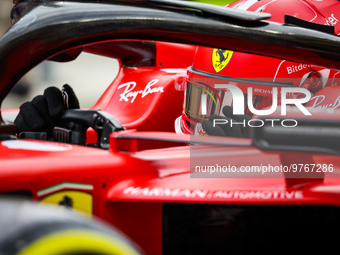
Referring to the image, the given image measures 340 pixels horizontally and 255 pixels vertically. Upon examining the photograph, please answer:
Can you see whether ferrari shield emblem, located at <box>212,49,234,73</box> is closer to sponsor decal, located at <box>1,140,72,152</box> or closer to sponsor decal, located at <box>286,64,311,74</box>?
sponsor decal, located at <box>286,64,311,74</box>

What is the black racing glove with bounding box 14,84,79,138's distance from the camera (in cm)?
139

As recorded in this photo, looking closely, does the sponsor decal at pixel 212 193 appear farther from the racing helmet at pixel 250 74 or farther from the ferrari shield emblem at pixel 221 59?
the ferrari shield emblem at pixel 221 59

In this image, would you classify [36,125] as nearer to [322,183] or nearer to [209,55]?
[209,55]

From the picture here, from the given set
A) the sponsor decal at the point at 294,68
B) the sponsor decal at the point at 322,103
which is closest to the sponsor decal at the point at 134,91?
the sponsor decal at the point at 294,68

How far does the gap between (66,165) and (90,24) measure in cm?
28

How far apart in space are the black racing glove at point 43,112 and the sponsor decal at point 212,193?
72cm

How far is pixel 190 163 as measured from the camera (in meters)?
0.88

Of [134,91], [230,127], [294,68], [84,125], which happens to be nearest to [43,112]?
[84,125]

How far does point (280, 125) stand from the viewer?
77cm

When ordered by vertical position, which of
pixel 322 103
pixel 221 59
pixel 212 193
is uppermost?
pixel 221 59

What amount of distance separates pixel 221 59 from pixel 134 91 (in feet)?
1.55

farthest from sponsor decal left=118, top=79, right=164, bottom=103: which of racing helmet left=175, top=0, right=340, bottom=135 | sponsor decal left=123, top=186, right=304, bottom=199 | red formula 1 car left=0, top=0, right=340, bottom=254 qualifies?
sponsor decal left=123, top=186, right=304, bottom=199

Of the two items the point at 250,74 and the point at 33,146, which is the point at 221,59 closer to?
the point at 250,74

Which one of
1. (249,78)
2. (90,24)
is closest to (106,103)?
(249,78)
